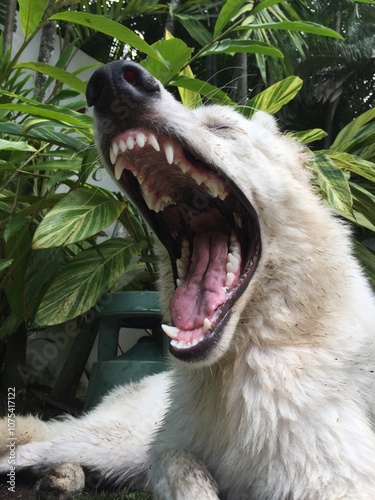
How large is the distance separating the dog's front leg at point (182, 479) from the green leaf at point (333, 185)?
129 cm

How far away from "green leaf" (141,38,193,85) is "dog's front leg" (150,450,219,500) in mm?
1678

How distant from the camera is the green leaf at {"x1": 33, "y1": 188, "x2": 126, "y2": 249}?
7.47ft

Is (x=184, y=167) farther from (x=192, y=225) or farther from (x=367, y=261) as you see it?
(x=367, y=261)

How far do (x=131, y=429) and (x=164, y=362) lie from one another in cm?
64

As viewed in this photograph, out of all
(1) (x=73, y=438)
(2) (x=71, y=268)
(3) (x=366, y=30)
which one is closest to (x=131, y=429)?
(1) (x=73, y=438)

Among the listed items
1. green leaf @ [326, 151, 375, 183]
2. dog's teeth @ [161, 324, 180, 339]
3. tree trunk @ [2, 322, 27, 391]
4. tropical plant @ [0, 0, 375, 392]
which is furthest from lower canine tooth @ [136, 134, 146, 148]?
tree trunk @ [2, 322, 27, 391]

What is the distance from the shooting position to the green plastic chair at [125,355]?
2748mm

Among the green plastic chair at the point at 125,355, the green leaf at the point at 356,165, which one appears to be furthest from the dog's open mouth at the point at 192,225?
the green leaf at the point at 356,165

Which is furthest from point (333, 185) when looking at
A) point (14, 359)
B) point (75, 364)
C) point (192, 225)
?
point (14, 359)

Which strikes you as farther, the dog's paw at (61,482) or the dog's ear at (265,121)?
the dog's ear at (265,121)

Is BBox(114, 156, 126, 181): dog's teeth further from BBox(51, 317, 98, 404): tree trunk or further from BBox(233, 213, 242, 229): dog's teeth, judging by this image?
BBox(51, 317, 98, 404): tree trunk

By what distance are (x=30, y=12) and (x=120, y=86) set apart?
112cm

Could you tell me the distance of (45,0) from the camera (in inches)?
88.7

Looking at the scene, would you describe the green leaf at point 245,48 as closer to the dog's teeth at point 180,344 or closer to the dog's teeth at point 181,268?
the dog's teeth at point 181,268
